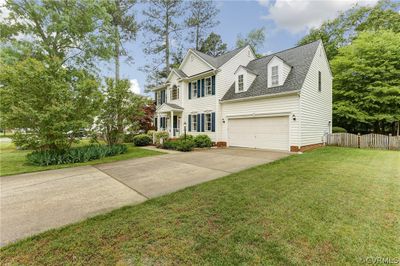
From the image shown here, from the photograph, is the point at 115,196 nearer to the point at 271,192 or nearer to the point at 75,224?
the point at 75,224

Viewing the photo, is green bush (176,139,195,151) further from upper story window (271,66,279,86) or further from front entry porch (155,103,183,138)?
upper story window (271,66,279,86)

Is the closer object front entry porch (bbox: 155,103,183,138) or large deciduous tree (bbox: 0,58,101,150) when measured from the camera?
large deciduous tree (bbox: 0,58,101,150)

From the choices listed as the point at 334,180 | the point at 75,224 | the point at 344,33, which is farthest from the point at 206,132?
the point at 344,33

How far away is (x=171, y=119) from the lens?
1630 cm

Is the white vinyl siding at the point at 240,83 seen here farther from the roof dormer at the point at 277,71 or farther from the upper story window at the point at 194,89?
the upper story window at the point at 194,89

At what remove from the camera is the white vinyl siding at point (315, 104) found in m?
10.6

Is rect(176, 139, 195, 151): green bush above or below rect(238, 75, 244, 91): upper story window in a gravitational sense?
below

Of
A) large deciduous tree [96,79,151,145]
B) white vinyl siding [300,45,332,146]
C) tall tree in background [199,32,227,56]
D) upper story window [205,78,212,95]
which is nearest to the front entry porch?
upper story window [205,78,212,95]

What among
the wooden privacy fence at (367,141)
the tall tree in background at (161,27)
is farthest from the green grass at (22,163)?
the tall tree in background at (161,27)

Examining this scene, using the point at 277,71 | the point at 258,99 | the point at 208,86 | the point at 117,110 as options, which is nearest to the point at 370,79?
the point at 277,71

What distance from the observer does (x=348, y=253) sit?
2.25m

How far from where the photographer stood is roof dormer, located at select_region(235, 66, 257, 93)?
13078mm

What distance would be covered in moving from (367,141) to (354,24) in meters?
17.1

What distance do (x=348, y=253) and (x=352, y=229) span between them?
0.67m
